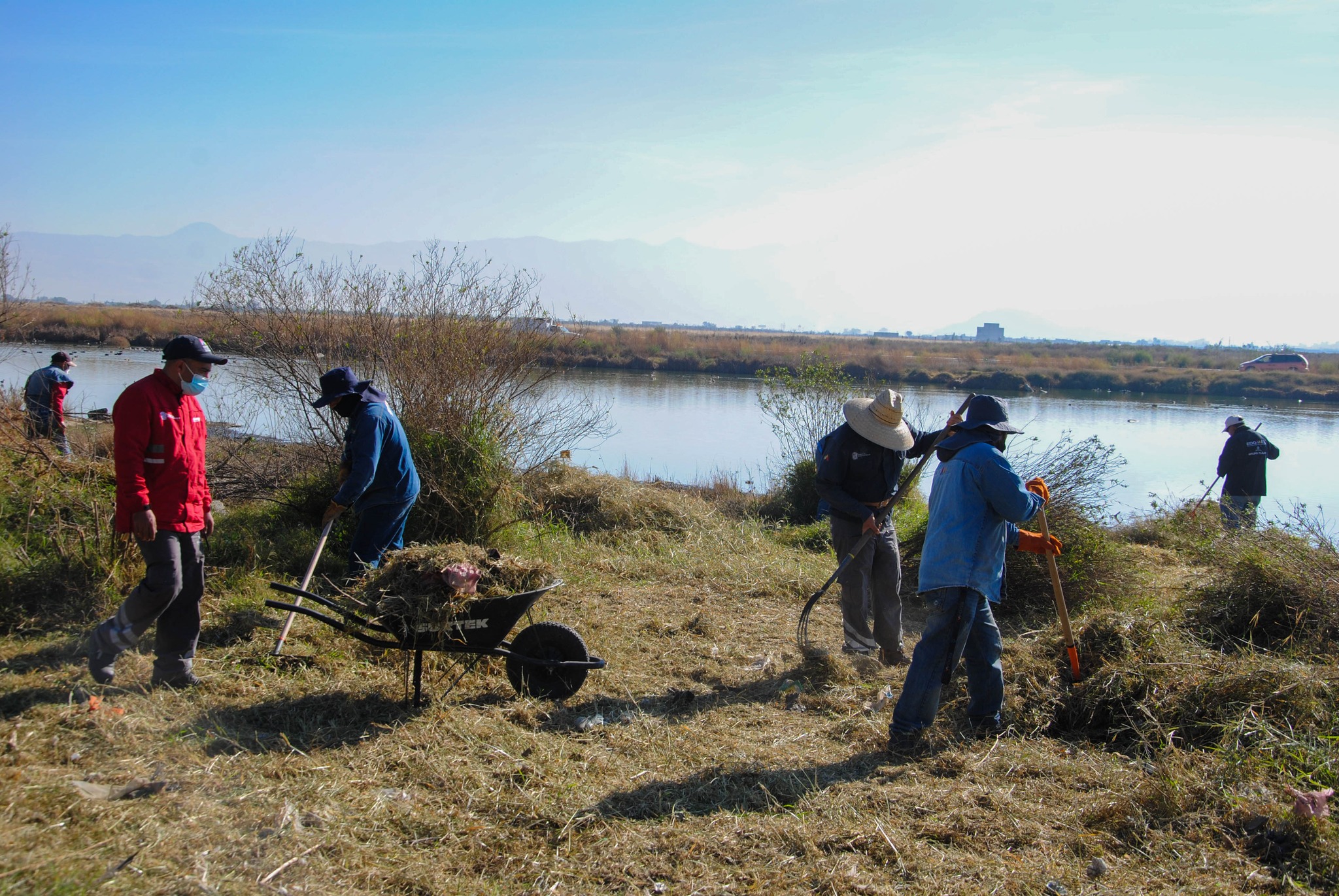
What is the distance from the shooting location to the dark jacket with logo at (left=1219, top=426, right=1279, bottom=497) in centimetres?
1067

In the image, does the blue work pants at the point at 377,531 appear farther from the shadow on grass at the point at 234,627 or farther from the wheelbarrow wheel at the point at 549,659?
the wheelbarrow wheel at the point at 549,659

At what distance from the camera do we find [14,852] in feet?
8.98

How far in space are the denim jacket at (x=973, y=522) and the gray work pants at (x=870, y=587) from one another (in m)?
1.25

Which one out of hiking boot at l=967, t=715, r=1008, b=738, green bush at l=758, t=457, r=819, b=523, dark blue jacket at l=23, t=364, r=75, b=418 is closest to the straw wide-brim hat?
hiking boot at l=967, t=715, r=1008, b=738

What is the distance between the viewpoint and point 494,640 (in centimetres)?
447

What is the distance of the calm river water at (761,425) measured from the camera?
1556cm

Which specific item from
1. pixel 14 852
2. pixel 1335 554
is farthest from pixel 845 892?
pixel 1335 554

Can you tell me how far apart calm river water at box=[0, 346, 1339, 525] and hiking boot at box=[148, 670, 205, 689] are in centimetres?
546

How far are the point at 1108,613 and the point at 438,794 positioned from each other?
4.09 meters

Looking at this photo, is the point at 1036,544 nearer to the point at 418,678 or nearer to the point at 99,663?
the point at 418,678

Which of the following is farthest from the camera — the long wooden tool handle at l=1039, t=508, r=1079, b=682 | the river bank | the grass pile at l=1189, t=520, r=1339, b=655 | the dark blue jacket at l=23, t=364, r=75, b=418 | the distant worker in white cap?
the river bank

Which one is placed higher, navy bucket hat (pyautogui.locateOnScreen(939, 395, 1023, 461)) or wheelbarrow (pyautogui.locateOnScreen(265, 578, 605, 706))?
navy bucket hat (pyautogui.locateOnScreen(939, 395, 1023, 461))

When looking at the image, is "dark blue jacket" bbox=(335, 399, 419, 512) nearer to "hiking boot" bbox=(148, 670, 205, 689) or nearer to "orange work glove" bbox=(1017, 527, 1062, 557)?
"hiking boot" bbox=(148, 670, 205, 689)

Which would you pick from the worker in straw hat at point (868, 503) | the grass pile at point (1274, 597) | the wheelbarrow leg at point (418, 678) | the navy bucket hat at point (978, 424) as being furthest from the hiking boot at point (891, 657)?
the wheelbarrow leg at point (418, 678)
